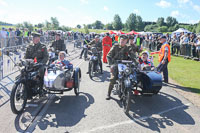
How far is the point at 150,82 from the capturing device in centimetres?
527

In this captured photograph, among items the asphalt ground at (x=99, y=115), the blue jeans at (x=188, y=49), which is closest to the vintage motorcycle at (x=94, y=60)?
the asphalt ground at (x=99, y=115)

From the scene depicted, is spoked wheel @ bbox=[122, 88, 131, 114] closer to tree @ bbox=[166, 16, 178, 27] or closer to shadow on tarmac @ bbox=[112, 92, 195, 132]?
shadow on tarmac @ bbox=[112, 92, 195, 132]

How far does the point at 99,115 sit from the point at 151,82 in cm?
176

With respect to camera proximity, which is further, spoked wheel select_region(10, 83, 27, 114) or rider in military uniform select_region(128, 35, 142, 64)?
rider in military uniform select_region(128, 35, 142, 64)

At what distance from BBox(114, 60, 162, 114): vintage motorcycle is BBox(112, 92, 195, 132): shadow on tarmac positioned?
37 centimetres

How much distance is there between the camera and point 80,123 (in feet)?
14.0

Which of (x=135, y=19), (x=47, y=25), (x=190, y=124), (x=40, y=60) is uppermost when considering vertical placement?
(x=135, y=19)

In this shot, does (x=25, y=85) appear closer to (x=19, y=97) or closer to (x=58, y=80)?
(x=19, y=97)

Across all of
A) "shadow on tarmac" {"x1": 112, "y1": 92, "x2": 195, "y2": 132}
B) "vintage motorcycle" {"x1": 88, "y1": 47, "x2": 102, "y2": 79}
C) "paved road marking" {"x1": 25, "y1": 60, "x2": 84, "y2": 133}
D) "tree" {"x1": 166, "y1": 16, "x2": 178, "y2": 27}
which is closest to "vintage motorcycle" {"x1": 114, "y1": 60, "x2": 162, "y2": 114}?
"shadow on tarmac" {"x1": 112, "y1": 92, "x2": 195, "y2": 132}

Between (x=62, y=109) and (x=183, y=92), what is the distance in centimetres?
461

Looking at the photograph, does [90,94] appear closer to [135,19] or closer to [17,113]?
[17,113]

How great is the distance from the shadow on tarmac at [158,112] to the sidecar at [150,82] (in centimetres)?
49

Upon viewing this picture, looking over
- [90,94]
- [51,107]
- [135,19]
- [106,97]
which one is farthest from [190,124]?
[135,19]

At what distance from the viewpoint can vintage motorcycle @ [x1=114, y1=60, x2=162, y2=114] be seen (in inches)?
194
